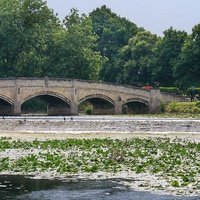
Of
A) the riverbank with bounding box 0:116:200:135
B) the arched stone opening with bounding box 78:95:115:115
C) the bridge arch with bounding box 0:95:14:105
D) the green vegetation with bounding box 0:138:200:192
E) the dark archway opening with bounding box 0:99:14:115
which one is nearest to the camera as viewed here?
the green vegetation with bounding box 0:138:200:192

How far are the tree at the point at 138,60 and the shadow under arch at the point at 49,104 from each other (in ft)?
44.7

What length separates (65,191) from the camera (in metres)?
25.9

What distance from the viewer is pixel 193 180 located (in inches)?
1076

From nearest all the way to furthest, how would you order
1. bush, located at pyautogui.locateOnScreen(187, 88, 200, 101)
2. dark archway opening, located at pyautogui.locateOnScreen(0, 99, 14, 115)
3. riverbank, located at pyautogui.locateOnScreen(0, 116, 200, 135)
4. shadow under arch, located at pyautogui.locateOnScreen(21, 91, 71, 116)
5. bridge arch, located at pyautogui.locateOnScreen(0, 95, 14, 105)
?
riverbank, located at pyautogui.locateOnScreen(0, 116, 200, 135), bridge arch, located at pyautogui.locateOnScreen(0, 95, 14, 105), shadow under arch, located at pyautogui.locateOnScreen(21, 91, 71, 116), dark archway opening, located at pyautogui.locateOnScreen(0, 99, 14, 115), bush, located at pyautogui.locateOnScreen(187, 88, 200, 101)

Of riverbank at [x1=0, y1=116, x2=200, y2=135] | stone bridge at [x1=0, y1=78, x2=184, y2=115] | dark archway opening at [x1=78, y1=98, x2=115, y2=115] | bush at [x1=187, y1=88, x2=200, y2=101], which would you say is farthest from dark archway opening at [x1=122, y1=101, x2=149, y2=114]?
riverbank at [x1=0, y1=116, x2=200, y2=135]

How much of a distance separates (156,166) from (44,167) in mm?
4432

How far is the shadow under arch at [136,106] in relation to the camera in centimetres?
8544

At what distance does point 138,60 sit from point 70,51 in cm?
1265

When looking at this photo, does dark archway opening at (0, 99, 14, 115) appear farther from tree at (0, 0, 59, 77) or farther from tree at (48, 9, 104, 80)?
tree at (48, 9, 104, 80)

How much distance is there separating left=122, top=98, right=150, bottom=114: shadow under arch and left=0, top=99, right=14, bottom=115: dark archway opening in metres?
12.5

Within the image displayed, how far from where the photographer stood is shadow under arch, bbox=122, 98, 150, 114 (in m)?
85.4

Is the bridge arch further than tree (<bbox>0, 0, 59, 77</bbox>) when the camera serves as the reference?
No

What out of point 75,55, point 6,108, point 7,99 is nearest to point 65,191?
point 7,99

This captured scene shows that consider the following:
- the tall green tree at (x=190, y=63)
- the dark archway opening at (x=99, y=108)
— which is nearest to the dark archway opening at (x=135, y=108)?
the dark archway opening at (x=99, y=108)
